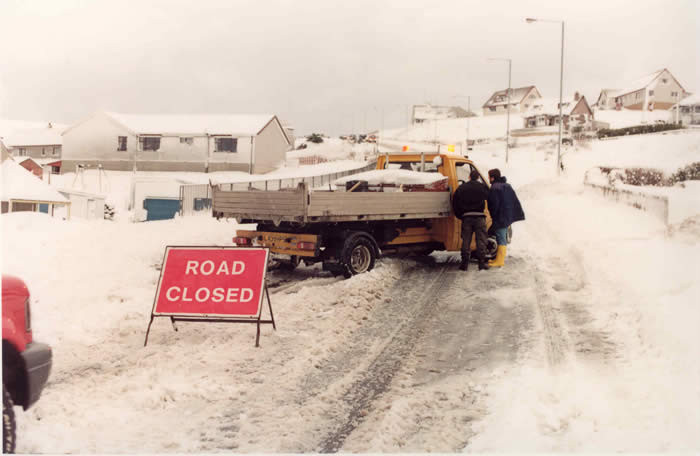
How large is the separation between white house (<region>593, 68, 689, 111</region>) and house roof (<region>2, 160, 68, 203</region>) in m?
9.22

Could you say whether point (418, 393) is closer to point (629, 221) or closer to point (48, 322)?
point (48, 322)

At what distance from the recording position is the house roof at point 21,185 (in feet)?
27.2

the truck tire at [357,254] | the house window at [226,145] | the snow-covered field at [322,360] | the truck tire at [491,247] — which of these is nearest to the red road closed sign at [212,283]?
the snow-covered field at [322,360]

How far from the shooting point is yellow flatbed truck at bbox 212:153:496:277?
9.33 metres

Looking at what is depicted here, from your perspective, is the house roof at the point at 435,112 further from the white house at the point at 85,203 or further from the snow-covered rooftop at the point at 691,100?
the snow-covered rooftop at the point at 691,100

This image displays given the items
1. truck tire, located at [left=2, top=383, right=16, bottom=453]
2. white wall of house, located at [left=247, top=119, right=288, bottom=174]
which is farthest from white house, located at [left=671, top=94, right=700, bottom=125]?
white wall of house, located at [left=247, top=119, right=288, bottom=174]

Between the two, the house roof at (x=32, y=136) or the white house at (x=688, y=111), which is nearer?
the white house at (x=688, y=111)

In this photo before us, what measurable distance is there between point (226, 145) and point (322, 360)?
1441 cm

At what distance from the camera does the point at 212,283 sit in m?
6.69

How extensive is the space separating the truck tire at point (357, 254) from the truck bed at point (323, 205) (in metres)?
0.38

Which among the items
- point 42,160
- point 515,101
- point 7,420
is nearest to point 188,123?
point 42,160

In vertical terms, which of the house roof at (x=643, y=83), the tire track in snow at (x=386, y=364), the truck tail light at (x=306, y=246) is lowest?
the tire track in snow at (x=386, y=364)

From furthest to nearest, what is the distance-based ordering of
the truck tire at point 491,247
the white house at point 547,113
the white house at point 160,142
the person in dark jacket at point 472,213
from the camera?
1. the white house at point 547,113
2. the white house at point 160,142
3. the truck tire at point 491,247
4. the person in dark jacket at point 472,213

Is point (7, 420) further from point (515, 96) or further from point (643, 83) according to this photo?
point (515, 96)
